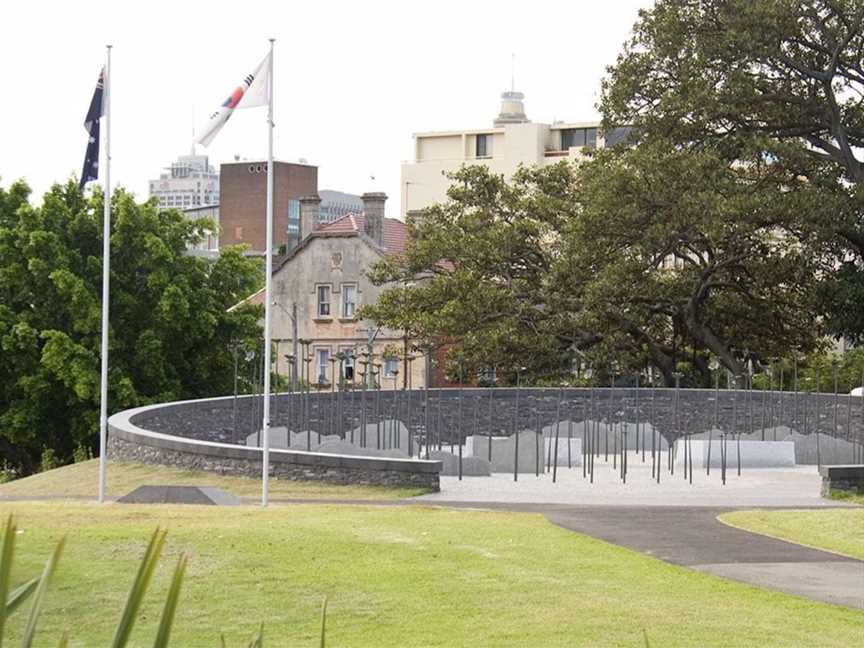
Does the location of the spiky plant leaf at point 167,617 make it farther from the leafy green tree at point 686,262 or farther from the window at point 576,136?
the window at point 576,136

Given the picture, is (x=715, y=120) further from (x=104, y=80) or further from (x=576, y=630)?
(x=576, y=630)

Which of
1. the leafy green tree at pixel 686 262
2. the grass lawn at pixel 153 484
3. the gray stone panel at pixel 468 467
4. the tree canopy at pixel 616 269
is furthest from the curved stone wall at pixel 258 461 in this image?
the leafy green tree at pixel 686 262

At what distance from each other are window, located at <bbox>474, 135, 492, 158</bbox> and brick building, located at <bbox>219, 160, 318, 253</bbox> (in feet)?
59.2

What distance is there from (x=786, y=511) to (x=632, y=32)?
2947 centimetres

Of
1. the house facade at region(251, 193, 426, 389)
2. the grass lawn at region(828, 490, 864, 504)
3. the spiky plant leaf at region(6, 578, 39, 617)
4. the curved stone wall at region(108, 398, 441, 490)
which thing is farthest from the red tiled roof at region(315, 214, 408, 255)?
the spiky plant leaf at region(6, 578, 39, 617)

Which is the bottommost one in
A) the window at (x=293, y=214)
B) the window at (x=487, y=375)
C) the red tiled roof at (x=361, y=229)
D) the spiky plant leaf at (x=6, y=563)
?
the spiky plant leaf at (x=6, y=563)

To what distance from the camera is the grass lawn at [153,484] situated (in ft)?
101

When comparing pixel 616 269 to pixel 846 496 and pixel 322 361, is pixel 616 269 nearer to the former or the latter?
pixel 846 496

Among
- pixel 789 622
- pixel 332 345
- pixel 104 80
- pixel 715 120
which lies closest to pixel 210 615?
pixel 789 622

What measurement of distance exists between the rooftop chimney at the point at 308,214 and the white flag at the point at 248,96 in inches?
2299

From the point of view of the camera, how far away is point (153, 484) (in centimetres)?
3206

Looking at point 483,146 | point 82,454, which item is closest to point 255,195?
point 483,146

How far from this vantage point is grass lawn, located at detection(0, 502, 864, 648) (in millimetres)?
14172

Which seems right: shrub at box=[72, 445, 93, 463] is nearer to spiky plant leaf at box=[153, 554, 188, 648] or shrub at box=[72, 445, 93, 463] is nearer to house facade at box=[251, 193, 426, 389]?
house facade at box=[251, 193, 426, 389]
